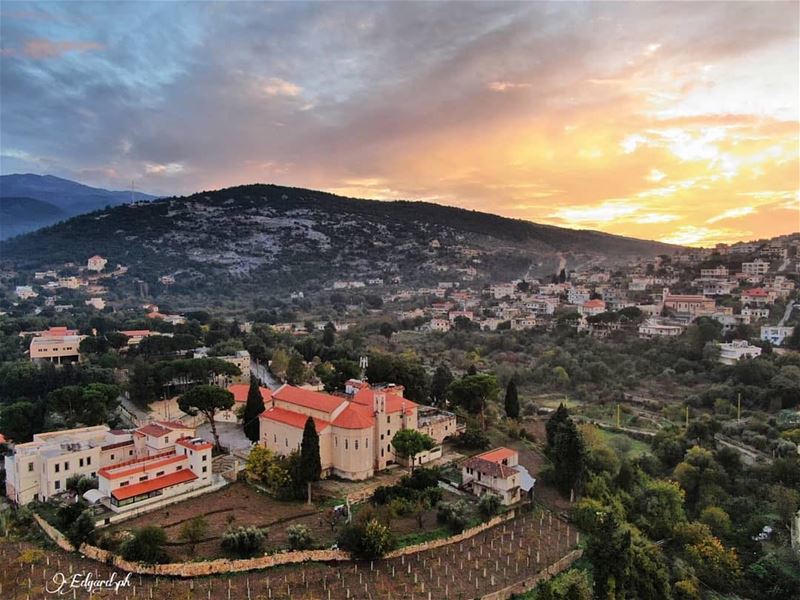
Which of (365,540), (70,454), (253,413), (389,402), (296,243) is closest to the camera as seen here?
(365,540)

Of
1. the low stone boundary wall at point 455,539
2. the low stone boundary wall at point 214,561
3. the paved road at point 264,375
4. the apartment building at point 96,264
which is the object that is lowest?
the low stone boundary wall at point 455,539

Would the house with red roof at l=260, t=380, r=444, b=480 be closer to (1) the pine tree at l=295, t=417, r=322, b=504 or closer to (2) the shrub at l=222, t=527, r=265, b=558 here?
(1) the pine tree at l=295, t=417, r=322, b=504

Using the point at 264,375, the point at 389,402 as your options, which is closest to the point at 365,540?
the point at 389,402

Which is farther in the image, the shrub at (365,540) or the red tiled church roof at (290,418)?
the red tiled church roof at (290,418)

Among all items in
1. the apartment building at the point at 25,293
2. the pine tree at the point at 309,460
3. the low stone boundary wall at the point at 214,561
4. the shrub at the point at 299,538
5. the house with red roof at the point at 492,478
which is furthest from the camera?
the apartment building at the point at 25,293

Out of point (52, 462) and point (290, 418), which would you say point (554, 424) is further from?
point (52, 462)

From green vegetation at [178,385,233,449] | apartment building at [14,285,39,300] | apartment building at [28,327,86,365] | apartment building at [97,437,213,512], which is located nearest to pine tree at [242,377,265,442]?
green vegetation at [178,385,233,449]

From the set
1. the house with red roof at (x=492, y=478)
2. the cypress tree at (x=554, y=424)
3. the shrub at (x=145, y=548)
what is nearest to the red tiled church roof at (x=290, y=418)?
the house with red roof at (x=492, y=478)

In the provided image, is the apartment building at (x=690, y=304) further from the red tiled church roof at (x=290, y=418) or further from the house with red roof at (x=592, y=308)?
the red tiled church roof at (x=290, y=418)
